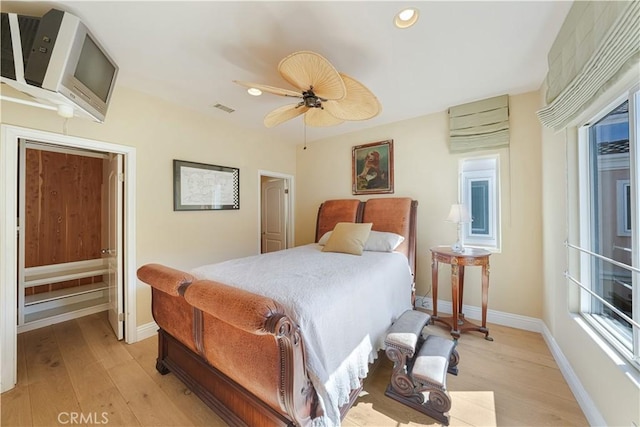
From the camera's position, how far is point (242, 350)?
134 cm

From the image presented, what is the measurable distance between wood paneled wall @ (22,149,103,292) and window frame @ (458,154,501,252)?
5.60m

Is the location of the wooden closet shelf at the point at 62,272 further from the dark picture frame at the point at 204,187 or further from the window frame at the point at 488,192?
the window frame at the point at 488,192

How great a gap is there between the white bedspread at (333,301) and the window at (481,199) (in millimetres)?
1255

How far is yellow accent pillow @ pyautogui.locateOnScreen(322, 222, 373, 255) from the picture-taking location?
2.79 metres

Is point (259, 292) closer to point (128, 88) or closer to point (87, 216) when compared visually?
point (128, 88)

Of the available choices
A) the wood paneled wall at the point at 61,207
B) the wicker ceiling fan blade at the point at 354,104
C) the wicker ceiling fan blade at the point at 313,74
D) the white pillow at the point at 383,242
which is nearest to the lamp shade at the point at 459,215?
the white pillow at the point at 383,242

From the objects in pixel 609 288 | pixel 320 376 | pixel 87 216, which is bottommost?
pixel 320 376

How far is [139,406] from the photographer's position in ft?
5.50

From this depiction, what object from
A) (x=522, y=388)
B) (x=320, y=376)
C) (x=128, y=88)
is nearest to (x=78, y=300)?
(x=128, y=88)

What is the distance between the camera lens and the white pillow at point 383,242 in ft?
9.54

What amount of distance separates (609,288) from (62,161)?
635 centimetres

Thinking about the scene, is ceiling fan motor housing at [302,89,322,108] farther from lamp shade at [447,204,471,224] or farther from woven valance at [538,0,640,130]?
lamp shade at [447,204,471,224]

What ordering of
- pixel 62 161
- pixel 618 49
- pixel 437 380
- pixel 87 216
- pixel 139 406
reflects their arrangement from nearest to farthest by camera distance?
pixel 618 49 < pixel 437 380 < pixel 139 406 < pixel 62 161 < pixel 87 216

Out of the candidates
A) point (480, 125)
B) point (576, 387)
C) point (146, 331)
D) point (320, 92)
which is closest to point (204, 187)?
point (146, 331)
